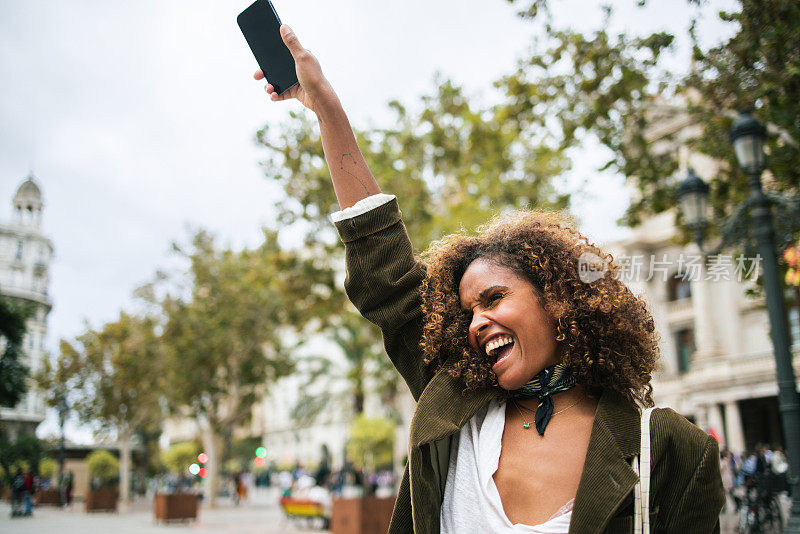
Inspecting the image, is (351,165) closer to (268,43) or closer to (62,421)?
(268,43)

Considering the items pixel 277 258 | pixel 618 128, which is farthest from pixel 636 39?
pixel 277 258

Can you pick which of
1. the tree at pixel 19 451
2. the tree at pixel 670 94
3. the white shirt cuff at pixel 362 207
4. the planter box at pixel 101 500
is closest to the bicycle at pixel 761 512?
the tree at pixel 670 94

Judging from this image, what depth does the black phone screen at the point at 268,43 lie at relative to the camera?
194cm

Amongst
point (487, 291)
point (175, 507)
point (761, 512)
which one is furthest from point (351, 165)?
point (175, 507)

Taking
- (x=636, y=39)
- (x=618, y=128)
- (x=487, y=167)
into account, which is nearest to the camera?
(x=636, y=39)

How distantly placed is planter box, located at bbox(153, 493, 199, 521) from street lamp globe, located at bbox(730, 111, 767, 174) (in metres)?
18.3

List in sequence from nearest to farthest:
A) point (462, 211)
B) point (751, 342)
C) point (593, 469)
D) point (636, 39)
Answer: point (593, 469), point (636, 39), point (462, 211), point (751, 342)

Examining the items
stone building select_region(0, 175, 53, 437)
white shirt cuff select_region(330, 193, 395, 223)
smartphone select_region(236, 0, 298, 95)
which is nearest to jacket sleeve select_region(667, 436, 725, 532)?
white shirt cuff select_region(330, 193, 395, 223)

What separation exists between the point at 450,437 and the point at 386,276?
0.47 metres

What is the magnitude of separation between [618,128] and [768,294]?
14.1ft

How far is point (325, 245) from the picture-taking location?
15.7 m

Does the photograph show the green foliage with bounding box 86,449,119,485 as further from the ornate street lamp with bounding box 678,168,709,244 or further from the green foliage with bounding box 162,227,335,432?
the ornate street lamp with bounding box 678,168,709,244

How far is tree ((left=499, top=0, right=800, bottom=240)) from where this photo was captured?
24.4 ft

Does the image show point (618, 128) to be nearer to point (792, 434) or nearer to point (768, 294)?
point (768, 294)
